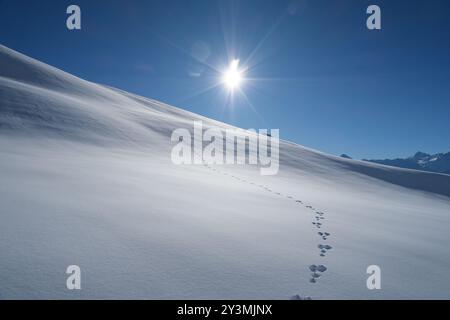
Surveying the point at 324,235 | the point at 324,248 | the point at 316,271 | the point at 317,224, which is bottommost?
the point at 316,271

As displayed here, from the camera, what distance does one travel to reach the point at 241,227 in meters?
6.30

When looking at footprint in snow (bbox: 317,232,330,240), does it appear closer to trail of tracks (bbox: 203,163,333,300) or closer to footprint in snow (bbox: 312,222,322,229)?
trail of tracks (bbox: 203,163,333,300)

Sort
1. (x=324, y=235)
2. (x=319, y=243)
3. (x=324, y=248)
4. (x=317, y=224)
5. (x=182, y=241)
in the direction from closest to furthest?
(x=182, y=241), (x=324, y=248), (x=319, y=243), (x=324, y=235), (x=317, y=224)

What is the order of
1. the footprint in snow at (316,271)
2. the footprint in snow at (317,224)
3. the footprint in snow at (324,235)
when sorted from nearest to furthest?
the footprint in snow at (316,271) → the footprint in snow at (324,235) → the footprint in snow at (317,224)

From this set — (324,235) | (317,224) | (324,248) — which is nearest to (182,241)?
(324,248)

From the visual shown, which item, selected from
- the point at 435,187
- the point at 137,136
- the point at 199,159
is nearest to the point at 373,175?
the point at 435,187

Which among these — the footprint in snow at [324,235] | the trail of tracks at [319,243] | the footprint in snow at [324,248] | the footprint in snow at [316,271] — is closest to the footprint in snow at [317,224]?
the trail of tracks at [319,243]

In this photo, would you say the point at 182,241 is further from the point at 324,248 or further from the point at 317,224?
the point at 317,224

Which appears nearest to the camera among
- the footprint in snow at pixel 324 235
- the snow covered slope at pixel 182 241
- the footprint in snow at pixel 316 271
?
the snow covered slope at pixel 182 241

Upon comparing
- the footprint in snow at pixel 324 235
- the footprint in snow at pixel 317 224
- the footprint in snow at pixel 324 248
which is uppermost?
the footprint in snow at pixel 317 224

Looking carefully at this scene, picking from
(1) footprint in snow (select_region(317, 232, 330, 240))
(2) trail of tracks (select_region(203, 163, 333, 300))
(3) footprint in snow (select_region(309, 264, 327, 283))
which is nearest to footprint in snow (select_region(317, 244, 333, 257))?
(2) trail of tracks (select_region(203, 163, 333, 300))

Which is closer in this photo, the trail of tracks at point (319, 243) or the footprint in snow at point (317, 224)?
the trail of tracks at point (319, 243)

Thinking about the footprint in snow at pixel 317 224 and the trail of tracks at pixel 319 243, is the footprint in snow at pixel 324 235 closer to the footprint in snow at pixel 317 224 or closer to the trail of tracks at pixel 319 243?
the trail of tracks at pixel 319 243
